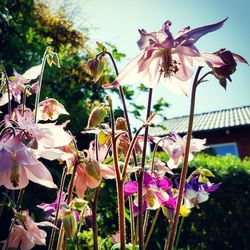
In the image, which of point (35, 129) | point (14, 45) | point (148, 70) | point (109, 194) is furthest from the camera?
point (14, 45)

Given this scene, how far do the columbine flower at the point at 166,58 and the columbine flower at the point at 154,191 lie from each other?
290 millimetres

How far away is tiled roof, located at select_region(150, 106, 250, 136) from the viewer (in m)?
15.1

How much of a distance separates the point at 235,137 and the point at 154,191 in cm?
1419

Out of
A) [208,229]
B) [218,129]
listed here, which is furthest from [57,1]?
[218,129]

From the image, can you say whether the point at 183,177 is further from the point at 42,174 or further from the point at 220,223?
the point at 220,223

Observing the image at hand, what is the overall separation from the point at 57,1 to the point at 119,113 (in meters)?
6.52

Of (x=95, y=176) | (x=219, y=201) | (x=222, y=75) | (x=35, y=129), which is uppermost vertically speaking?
(x=222, y=75)

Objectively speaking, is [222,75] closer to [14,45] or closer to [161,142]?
[161,142]

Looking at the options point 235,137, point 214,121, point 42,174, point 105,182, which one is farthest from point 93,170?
point 214,121

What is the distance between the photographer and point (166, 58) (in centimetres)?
102

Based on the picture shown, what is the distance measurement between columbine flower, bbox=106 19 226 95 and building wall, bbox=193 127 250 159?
46.1ft

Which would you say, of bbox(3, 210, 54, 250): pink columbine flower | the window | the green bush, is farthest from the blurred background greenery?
the window

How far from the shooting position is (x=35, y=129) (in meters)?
0.93

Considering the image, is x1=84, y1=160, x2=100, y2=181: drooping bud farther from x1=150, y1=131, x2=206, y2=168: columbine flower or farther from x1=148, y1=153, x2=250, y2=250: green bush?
x1=148, y1=153, x2=250, y2=250: green bush
